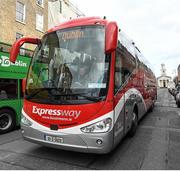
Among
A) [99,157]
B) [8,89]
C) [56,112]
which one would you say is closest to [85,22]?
[56,112]

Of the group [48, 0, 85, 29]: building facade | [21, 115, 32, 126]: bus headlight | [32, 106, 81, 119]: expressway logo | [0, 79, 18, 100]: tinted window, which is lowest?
[21, 115, 32, 126]: bus headlight

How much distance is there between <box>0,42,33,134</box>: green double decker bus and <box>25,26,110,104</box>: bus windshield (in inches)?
103

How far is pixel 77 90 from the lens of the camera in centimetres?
380

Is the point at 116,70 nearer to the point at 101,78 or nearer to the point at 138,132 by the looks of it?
the point at 101,78

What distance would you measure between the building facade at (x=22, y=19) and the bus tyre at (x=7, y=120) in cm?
1058

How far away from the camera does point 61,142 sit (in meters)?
3.85

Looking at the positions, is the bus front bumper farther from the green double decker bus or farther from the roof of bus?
the green double decker bus

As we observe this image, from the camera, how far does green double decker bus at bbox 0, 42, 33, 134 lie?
6578 mm

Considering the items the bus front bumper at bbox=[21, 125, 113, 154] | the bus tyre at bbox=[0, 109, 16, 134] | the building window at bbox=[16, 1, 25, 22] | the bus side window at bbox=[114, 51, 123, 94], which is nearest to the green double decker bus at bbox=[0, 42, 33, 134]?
the bus tyre at bbox=[0, 109, 16, 134]

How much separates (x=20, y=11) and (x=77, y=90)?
16.6 m

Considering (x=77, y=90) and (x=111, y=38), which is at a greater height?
(x=111, y=38)

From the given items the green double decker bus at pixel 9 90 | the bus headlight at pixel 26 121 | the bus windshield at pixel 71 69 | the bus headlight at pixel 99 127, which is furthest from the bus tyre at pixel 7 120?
the bus headlight at pixel 99 127

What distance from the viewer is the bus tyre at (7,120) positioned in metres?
6.61

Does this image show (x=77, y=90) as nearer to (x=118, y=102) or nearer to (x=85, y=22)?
(x=118, y=102)
